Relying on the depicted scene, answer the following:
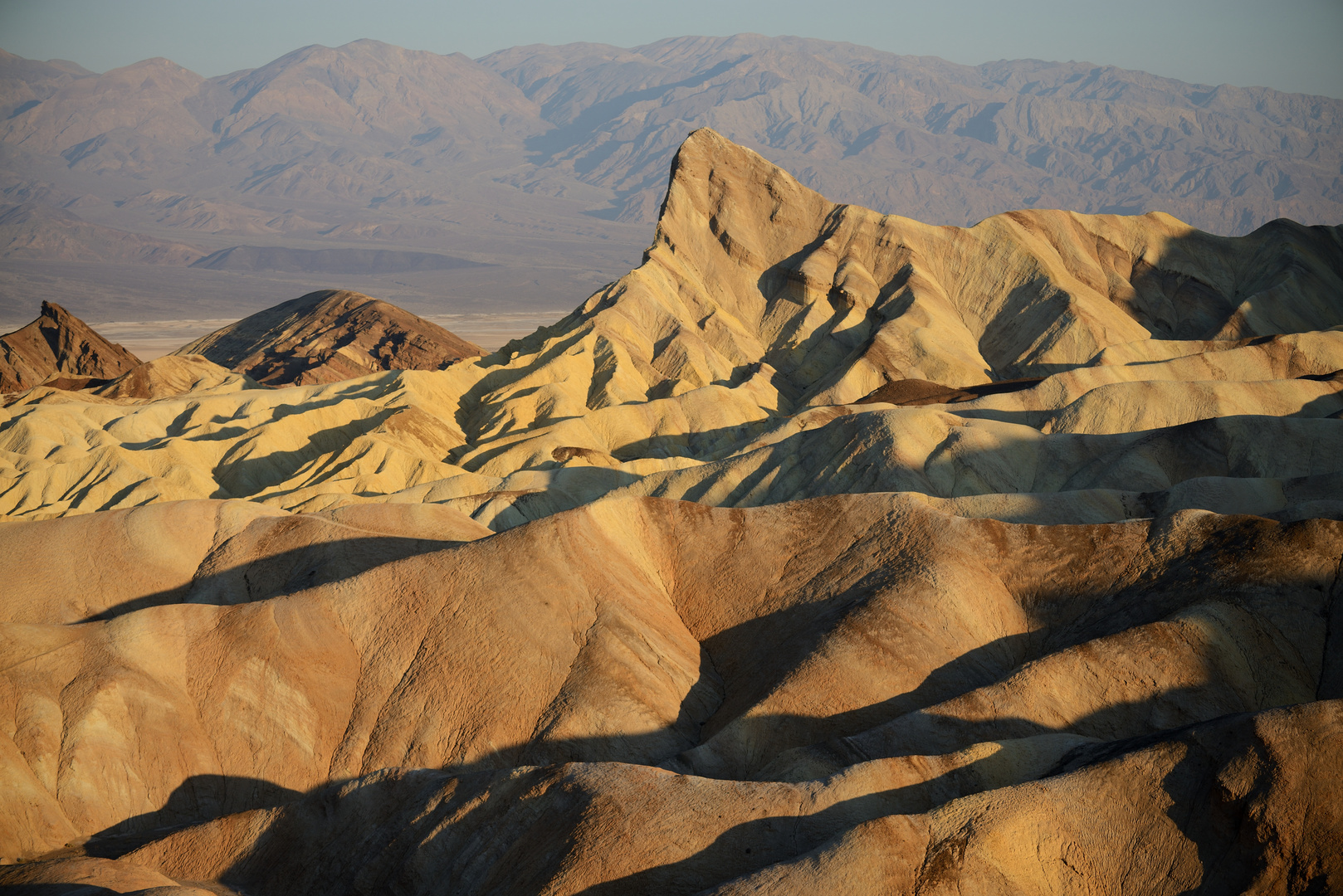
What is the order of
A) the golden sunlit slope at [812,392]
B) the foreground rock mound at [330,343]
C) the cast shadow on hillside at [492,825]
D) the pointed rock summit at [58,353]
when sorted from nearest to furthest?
the cast shadow on hillside at [492,825]
the golden sunlit slope at [812,392]
the pointed rock summit at [58,353]
the foreground rock mound at [330,343]

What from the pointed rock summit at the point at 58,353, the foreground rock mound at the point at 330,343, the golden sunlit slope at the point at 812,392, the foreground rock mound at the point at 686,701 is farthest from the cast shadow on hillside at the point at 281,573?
the pointed rock summit at the point at 58,353

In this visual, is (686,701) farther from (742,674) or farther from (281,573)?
(281,573)

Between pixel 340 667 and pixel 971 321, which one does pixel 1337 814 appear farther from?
pixel 971 321

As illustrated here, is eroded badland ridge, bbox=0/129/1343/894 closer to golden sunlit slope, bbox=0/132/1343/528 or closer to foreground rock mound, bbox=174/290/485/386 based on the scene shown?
golden sunlit slope, bbox=0/132/1343/528

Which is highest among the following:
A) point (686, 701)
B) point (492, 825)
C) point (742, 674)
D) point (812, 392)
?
point (492, 825)

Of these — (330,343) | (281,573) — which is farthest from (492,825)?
(330,343)

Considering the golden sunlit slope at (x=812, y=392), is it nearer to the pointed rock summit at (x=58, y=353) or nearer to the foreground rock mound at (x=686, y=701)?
the foreground rock mound at (x=686, y=701)

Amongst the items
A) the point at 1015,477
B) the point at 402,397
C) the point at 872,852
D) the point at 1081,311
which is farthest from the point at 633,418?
the point at 872,852
